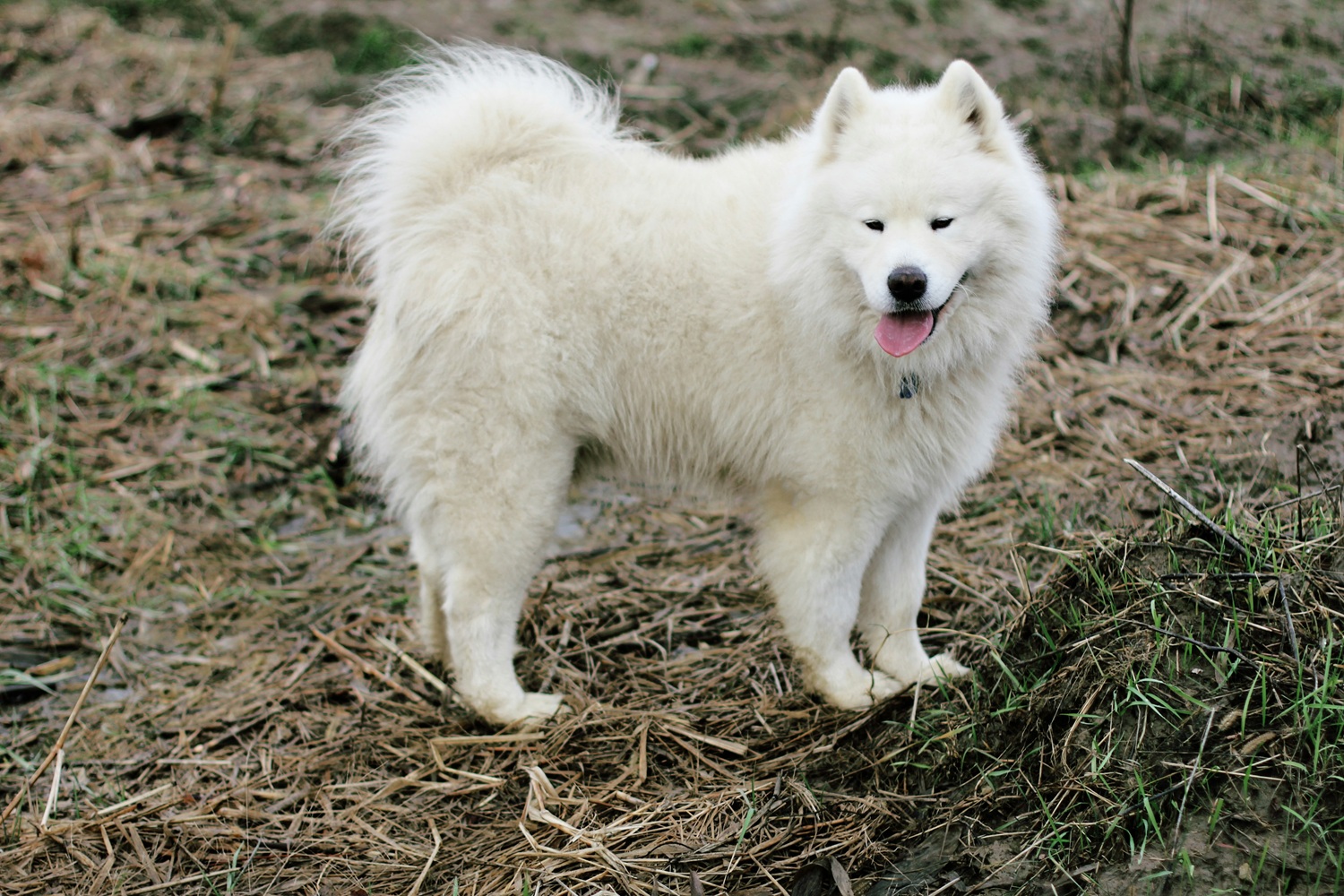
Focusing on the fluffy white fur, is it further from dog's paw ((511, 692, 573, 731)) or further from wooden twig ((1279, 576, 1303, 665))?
wooden twig ((1279, 576, 1303, 665))

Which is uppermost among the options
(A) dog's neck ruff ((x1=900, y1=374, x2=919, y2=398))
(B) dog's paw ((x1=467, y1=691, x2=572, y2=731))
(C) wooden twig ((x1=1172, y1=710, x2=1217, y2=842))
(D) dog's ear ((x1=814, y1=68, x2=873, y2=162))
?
(D) dog's ear ((x1=814, y1=68, x2=873, y2=162))

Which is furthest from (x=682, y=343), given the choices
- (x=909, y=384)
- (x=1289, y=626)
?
(x=1289, y=626)

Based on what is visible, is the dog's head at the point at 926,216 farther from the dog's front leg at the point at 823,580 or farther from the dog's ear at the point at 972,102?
the dog's front leg at the point at 823,580

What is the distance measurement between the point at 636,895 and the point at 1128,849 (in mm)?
1247

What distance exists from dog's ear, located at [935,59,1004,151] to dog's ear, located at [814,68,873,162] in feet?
0.80

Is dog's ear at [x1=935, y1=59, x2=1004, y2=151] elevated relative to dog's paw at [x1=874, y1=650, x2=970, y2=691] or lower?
elevated

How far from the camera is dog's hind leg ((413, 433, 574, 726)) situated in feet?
11.7

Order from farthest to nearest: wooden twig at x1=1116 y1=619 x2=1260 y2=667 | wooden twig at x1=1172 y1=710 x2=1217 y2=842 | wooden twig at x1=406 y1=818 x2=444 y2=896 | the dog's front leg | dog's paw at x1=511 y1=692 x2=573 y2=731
→ dog's paw at x1=511 y1=692 x2=573 y2=731, the dog's front leg, wooden twig at x1=406 y1=818 x2=444 y2=896, wooden twig at x1=1116 y1=619 x2=1260 y2=667, wooden twig at x1=1172 y1=710 x2=1217 y2=842

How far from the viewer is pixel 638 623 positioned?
4215mm

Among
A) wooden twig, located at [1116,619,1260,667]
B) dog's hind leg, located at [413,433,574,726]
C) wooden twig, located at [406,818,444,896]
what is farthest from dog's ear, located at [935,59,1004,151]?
wooden twig, located at [406,818,444,896]

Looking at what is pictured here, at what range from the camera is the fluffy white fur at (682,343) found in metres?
3.30

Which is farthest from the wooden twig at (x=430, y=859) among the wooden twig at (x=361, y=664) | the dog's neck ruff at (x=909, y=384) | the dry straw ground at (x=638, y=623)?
the dog's neck ruff at (x=909, y=384)

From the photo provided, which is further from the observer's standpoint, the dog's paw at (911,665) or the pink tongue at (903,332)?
the dog's paw at (911,665)

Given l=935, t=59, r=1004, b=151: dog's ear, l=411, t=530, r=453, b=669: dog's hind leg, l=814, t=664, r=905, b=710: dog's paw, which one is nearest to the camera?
l=935, t=59, r=1004, b=151: dog's ear
